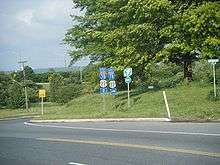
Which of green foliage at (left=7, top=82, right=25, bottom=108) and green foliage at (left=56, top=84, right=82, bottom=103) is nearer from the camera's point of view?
green foliage at (left=56, top=84, right=82, bottom=103)

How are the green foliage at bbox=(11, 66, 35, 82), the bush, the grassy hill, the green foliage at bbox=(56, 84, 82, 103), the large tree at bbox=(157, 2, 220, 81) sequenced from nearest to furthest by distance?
1. the grassy hill
2. the bush
3. the large tree at bbox=(157, 2, 220, 81)
4. the green foliage at bbox=(56, 84, 82, 103)
5. the green foliage at bbox=(11, 66, 35, 82)

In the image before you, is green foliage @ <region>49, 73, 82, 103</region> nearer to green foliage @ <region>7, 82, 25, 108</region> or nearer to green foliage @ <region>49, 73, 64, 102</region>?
green foliage @ <region>49, 73, 64, 102</region>

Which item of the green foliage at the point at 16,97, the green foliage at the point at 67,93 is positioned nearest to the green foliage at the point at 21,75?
the green foliage at the point at 16,97

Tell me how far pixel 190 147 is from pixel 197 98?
1615cm

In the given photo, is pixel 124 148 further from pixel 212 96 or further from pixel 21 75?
pixel 21 75

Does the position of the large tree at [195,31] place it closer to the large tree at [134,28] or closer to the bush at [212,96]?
the large tree at [134,28]

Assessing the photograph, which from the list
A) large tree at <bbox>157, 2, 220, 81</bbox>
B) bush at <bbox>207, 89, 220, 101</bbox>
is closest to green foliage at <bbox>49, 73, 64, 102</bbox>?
large tree at <bbox>157, 2, 220, 81</bbox>

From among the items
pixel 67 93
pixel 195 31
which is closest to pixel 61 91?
pixel 67 93

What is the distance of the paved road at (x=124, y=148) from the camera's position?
12.1 meters

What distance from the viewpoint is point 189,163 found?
433 inches

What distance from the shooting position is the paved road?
12.1 metres

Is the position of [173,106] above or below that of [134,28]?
below

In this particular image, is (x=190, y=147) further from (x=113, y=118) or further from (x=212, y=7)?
(x=212, y=7)

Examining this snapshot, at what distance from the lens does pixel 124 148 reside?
46.9ft
